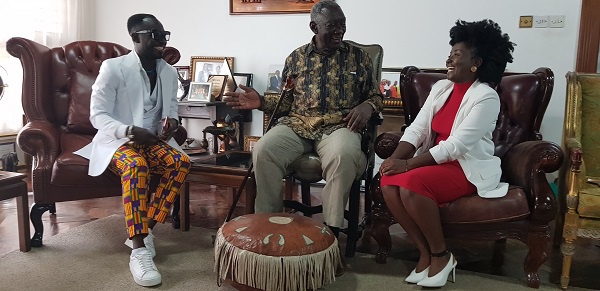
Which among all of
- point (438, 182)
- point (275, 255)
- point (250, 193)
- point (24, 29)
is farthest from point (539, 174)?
point (24, 29)

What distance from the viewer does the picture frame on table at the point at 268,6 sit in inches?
155

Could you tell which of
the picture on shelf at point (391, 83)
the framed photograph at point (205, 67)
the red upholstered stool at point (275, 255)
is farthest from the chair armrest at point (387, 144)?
the framed photograph at point (205, 67)

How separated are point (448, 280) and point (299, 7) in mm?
2570

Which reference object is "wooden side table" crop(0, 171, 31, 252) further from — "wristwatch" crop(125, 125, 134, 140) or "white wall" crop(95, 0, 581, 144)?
"white wall" crop(95, 0, 581, 144)

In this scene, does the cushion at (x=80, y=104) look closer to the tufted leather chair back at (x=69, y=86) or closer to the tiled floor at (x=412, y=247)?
the tufted leather chair back at (x=69, y=86)

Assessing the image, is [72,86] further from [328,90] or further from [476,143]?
[476,143]

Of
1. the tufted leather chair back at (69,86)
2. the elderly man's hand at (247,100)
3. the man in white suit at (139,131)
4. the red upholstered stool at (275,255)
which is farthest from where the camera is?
the tufted leather chair back at (69,86)

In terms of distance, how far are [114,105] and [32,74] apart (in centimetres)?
61

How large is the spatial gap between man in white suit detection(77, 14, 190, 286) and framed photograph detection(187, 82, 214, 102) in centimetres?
142

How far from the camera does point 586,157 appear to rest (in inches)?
101

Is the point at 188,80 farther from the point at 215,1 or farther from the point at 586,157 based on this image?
the point at 586,157

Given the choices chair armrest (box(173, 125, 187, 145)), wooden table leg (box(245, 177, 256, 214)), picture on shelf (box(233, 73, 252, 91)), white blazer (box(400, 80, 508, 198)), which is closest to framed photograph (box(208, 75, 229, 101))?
picture on shelf (box(233, 73, 252, 91))

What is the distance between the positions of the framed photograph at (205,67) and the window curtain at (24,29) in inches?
46.7

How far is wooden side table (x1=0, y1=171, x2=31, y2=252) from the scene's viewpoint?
2.25 m
